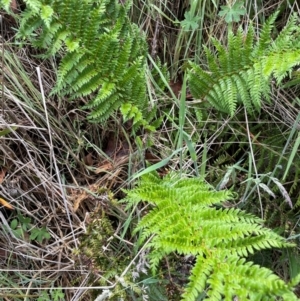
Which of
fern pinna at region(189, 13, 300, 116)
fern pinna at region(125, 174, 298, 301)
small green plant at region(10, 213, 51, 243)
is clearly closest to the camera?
fern pinna at region(125, 174, 298, 301)

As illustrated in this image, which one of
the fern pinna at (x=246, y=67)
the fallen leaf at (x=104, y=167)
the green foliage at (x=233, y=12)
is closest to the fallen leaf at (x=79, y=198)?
the fallen leaf at (x=104, y=167)

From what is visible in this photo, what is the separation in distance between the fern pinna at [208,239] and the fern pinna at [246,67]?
0.36m

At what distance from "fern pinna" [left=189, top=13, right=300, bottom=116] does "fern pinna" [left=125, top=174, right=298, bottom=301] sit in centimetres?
36

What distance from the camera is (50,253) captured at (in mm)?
1771

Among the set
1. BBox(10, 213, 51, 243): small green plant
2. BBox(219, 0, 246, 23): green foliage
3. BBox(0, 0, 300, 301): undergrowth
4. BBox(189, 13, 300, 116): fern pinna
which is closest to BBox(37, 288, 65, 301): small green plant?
BBox(0, 0, 300, 301): undergrowth

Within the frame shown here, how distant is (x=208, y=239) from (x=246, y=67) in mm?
729

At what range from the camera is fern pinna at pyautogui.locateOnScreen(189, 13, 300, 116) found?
162cm

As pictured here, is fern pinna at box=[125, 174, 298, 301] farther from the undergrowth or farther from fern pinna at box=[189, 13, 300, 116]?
fern pinna at box=[189, 13, 300, 116]

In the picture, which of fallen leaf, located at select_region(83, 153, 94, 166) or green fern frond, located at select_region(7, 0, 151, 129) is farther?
fallen leaf, located at select_region(83, 153, 94, 166)

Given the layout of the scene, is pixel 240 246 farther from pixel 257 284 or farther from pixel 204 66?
pixel 204 66

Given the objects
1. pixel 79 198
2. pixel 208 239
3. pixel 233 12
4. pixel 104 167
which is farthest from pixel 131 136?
pixel 208 239

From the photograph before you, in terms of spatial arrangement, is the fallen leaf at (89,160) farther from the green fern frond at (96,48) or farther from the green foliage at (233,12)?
the green foliage at (233,12)

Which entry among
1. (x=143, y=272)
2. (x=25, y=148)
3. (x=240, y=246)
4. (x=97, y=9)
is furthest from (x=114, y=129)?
(x=240, y=246)

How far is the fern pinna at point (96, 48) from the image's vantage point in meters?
1.67
